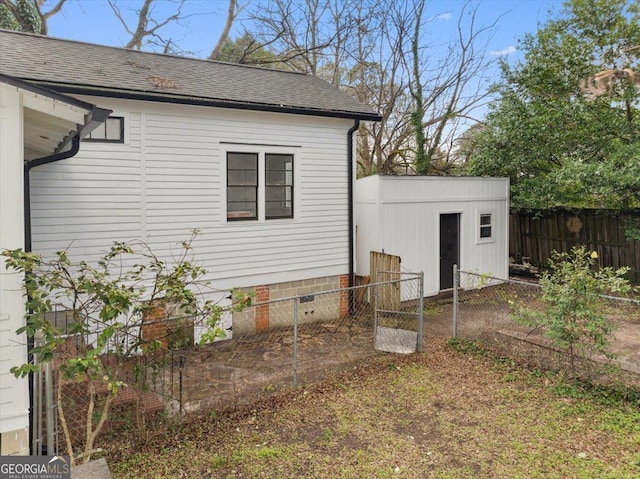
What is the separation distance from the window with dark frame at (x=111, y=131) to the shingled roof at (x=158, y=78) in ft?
1.43

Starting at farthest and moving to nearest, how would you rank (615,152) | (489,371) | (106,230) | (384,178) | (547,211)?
(547,211), (615,152), (384,178), (106,230), (489,371)

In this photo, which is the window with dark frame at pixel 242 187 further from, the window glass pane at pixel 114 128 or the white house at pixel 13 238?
the white house at pixel 13 238

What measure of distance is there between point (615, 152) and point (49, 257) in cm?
1234

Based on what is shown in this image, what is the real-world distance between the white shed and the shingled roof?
201cm

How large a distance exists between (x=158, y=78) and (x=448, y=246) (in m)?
7.79

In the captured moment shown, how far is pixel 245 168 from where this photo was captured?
28.9 feet

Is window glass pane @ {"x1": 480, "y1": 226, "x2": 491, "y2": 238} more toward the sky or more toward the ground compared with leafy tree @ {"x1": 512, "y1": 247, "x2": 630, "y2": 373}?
more toward the sky

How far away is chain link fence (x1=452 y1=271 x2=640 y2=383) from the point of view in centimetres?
614

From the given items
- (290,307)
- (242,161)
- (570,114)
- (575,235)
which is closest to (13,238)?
(242,161)

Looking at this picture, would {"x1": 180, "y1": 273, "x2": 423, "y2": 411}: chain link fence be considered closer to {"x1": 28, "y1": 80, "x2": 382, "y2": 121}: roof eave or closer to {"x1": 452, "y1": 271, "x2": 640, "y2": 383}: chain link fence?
{"x1": 452, "y1": 271, "x2": 640, "y2": 383}: chain link fence

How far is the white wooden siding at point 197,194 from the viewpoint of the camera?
23.2 feet

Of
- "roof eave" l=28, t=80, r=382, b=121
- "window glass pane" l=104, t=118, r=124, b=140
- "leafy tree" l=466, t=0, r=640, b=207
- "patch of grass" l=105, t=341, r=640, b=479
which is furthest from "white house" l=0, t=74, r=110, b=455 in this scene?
"leafy tree" l=466, t=0, r=640, b=207

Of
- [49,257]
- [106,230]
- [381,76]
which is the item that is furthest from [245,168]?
[381,76]

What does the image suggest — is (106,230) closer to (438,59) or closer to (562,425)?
(562,425)
